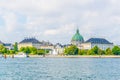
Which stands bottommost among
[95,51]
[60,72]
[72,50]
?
[60,72]

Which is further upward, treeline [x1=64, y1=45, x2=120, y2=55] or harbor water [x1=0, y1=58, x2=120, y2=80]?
treeline [x1=64, y1=45, x2=120, y2=55]

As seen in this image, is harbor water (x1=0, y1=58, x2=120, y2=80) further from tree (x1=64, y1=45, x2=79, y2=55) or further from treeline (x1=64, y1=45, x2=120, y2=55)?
tree (x1=64, y1=45, x2=79, y2=55)

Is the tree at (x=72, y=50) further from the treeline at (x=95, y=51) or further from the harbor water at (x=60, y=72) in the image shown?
the harbor water at (x=60, y=72)

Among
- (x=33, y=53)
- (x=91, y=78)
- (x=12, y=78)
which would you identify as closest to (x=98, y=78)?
(x=91, y=78)

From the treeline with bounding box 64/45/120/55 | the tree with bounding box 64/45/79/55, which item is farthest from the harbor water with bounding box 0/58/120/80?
the tree with bounding box 64/45/79/55

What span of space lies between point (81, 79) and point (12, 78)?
7579mm

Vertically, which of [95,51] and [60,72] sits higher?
[95,51]

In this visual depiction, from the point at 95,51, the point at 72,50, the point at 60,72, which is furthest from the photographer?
the point at 72,50

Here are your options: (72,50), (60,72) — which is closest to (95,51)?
(72,50)

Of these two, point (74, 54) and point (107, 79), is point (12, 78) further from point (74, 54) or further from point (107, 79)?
point (74, 54)

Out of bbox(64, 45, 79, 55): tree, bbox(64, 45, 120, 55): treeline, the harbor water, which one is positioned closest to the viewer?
the harbor water

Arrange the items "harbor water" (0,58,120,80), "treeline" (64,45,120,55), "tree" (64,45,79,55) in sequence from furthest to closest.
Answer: "tree" (64,45,79,55)
"treeline" (64,45,120,55)
"harbor water" (0,58,120,80)

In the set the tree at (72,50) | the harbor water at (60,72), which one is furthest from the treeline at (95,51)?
the harbor water at (60,72)

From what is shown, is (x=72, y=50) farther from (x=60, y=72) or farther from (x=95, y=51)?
(x=60, y=72)
